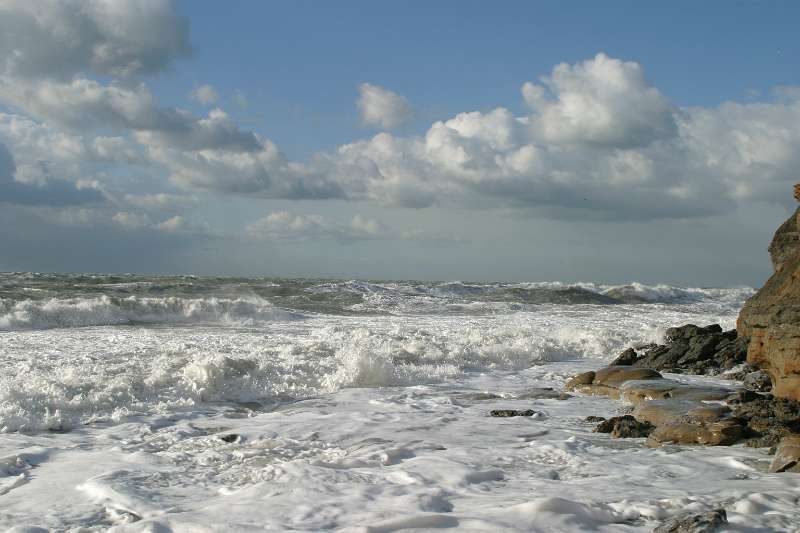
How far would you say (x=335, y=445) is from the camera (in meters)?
7.29

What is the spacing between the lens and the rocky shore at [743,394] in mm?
7027

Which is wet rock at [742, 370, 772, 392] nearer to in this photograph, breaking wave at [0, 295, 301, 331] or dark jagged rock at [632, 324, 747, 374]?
dark jagged rock at [632, 324, 747, 374]

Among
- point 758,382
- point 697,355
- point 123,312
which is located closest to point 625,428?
point 758,382

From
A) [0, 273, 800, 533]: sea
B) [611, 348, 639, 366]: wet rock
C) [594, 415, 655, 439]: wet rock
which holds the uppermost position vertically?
[611, 348, 639, 366]: wet rock

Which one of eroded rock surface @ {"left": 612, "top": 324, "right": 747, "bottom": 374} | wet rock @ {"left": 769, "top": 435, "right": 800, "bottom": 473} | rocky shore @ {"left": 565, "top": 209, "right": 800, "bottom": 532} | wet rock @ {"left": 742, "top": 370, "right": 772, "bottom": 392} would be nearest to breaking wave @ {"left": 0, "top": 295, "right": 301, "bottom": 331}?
eroded rock surface @ {"left": 612, "top": 324, "right": 747, "bottom": 374}

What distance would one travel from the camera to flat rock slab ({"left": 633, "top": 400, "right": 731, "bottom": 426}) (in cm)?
758

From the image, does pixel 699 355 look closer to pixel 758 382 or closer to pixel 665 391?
pixel 758 382

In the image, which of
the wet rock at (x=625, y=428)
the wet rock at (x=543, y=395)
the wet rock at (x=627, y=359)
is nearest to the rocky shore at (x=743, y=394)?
the wet rock at (x=625, y=428)

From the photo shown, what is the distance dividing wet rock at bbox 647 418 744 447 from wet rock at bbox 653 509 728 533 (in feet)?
8.12

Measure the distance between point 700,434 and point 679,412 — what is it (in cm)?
91

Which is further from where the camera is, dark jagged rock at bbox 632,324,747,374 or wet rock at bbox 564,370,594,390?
dark jagged rock at bbox 632,324,747,374

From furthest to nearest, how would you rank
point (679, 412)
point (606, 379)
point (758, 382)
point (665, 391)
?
point (606, 379)
point (758, 382)
point (665, 391)
point (679, 412)

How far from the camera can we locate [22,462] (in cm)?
650

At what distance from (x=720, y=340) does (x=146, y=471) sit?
1223 centimetres
